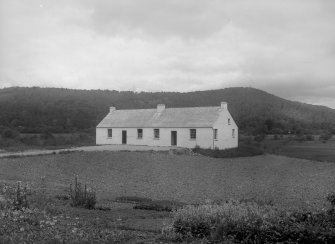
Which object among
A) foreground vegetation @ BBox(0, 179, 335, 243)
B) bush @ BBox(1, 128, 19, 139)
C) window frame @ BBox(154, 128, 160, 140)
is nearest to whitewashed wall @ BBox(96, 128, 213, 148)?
window frame @ BBox(154, 128, 160, 140)

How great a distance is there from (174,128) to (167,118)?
8.96 ft

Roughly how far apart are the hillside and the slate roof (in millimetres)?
19539

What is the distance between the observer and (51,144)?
50156mm

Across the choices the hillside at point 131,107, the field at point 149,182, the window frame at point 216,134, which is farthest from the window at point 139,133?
the hillside at point 131,107

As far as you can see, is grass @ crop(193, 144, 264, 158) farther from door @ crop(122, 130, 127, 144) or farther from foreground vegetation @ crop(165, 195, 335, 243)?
foreground vegetation @ crop(165, 195, 335, 243)

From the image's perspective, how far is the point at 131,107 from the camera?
8381 centimetres

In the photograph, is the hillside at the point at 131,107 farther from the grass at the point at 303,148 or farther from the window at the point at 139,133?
the window at the point at 139,133

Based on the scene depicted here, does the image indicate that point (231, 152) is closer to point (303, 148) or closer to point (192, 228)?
point (303, 148)

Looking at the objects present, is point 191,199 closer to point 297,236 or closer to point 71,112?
point 297,236

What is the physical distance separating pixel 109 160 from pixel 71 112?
46.3m

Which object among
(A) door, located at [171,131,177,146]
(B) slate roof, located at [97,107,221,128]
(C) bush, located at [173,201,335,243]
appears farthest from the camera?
(A) door, located at [171,131,177,146]

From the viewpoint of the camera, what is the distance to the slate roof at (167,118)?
139 ft

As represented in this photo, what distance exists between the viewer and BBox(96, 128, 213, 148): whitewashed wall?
134 ft

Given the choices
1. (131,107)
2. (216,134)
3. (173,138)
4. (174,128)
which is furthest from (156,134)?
(131,107)
